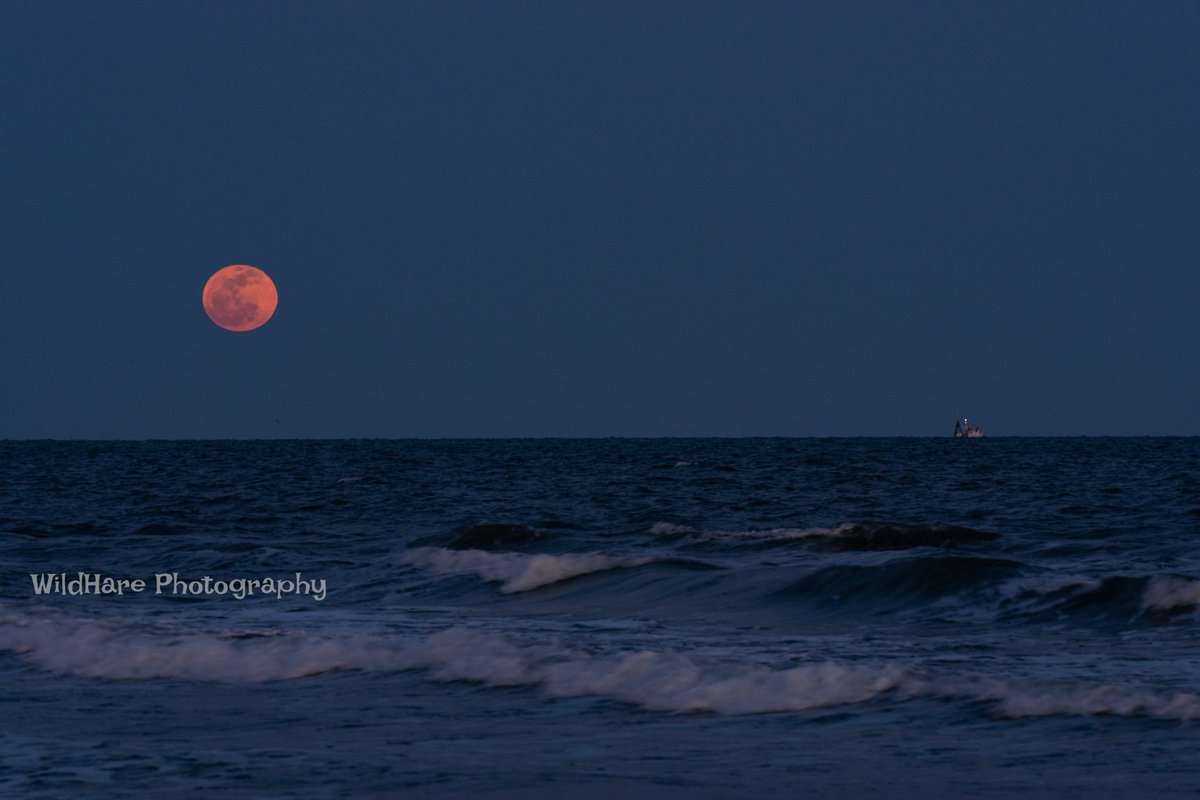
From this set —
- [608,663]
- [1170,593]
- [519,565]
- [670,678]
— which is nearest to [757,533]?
[519,565]

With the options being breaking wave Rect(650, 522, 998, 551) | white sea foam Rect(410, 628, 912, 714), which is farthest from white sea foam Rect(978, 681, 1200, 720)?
breaking wave Rect(650, 522, 998, 551)

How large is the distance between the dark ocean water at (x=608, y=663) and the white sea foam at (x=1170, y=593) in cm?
6

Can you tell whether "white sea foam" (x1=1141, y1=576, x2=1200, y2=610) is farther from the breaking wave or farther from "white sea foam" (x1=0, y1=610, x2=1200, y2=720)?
the breaking wave

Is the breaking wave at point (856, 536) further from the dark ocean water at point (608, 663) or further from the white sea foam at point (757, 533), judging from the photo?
the dark ocean water at point (608, 663)

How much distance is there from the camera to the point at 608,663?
11172 millimetres

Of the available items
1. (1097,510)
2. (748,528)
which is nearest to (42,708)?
(748,528)

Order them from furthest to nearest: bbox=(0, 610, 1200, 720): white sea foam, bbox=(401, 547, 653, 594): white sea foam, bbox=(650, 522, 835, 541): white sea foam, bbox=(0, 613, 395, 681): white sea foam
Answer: bbox=(650, 522, 835, 541): white sea foam → bbox=(401, 547, 653, 594): white sea foam → bbox=(0, 613, 395, 681): white sea foam → bbox=(0, 610, 1200, 720): white sea foam

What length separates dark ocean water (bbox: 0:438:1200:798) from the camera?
25.7 ft

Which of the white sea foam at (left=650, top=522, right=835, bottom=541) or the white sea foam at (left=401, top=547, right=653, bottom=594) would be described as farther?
the white sea foam at (left=650, top=522, right=835, bottom=541)

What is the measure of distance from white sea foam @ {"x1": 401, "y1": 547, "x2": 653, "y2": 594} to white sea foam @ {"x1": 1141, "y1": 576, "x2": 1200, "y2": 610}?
7567 millimetres

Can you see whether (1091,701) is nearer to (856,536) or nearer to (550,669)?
(550,669)

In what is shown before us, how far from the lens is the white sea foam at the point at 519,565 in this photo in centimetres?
1998

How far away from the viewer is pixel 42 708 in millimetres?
10164

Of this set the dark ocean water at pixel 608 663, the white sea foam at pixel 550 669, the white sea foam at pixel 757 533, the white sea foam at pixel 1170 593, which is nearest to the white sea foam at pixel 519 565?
the dark ocean water at pixel 608 663
